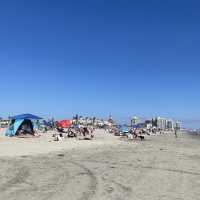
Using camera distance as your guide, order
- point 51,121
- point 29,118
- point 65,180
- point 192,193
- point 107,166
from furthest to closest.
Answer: point 51,121, point 29,118, point 107,166, point 65,180, point 192,193

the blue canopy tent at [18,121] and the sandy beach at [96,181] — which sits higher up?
the blue canopy tent at [18,121]

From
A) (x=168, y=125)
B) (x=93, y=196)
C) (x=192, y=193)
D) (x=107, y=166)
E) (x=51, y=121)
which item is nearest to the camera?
(x=93, y=196)

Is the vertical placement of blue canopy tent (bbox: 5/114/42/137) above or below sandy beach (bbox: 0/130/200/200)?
above

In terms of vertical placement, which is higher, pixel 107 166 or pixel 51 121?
pixel 51 121

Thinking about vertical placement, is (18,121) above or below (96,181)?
above

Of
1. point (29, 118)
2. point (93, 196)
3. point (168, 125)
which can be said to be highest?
point (168, 125)

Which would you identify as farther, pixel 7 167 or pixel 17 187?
pixel 7 167

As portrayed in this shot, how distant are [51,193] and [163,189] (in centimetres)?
275

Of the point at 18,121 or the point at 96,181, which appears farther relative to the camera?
the point at 18,121

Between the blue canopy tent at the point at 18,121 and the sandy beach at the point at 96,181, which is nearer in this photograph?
the sandy beach at the point at 96,181

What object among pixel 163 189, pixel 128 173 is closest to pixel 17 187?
pixel 163 189

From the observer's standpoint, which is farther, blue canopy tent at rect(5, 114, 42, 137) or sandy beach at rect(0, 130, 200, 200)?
blue canopy tent at rect(5, 114, 42, 137)

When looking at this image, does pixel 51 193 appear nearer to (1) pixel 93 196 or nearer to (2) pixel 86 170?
(1) pixel 93 196

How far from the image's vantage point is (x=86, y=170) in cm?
1422
